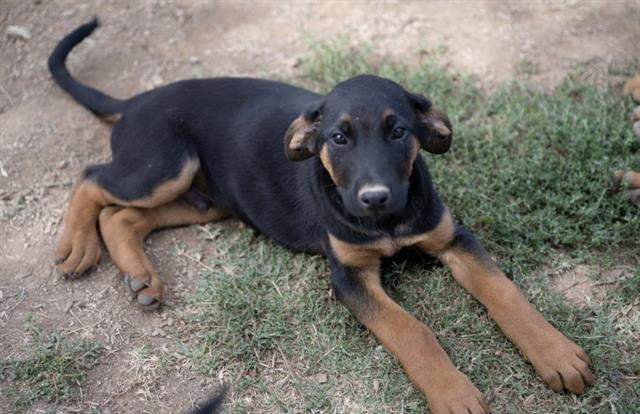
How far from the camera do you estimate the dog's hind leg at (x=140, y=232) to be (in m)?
4.88

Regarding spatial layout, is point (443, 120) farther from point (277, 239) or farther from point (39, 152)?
point (39, 152)

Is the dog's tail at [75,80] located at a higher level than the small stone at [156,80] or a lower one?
higher

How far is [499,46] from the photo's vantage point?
678cm

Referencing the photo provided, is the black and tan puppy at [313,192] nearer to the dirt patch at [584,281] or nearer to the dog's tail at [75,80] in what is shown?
the dog's tail at [75,80]

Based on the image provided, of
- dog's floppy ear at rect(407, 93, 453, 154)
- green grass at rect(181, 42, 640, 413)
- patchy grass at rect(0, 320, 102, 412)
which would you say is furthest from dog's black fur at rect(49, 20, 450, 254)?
patchy grass at rect(0, 320, 102, 412)

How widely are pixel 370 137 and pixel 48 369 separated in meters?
2.31

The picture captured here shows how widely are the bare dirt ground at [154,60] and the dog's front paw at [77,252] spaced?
89mm

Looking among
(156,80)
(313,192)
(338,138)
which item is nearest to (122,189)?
(313,192)

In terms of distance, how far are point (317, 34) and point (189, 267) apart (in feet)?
9.40

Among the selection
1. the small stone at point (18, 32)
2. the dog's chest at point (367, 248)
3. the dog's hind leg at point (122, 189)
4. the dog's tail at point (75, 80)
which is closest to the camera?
the dog's chest at point (367, 248)

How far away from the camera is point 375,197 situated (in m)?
4.04

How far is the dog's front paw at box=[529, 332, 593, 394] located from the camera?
4020 millimetres

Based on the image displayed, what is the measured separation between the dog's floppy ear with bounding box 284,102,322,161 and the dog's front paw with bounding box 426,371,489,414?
60.6 inches

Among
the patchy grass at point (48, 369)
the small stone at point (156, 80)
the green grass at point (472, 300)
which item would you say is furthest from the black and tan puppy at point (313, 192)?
the small stone at point (156, 80)
